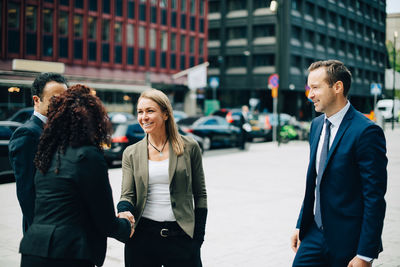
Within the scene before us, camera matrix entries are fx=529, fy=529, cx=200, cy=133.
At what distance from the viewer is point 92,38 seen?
41.3 m

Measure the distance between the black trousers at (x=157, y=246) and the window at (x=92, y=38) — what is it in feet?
128

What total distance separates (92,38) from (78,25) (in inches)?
65.8

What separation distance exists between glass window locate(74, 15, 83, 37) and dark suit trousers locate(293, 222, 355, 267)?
3890 cm

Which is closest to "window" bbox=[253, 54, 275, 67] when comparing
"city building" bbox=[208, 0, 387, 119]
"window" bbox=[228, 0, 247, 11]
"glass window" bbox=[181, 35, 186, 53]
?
"city building" bbox=[208, 0, 387, 119]

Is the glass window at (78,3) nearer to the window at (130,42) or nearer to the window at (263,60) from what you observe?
the window at (130,42)

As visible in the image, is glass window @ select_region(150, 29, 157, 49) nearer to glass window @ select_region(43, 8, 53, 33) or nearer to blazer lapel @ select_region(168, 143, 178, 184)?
glass window @ select_region(43, 8, 53, 33)

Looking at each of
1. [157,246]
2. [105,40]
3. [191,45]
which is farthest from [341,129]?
[191,45]

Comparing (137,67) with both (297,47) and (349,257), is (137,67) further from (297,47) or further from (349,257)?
(349,257)

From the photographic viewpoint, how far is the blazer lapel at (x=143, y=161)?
131 inches

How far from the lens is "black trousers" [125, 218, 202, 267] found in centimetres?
329

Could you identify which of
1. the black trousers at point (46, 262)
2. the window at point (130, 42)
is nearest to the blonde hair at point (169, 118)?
the black trousers at point (46, 262)

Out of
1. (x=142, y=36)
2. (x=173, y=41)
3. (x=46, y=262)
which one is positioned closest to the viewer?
(x=46, y=262)

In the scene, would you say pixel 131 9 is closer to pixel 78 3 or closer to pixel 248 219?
pixel 78 3

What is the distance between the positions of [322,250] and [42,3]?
3753 centimetres
